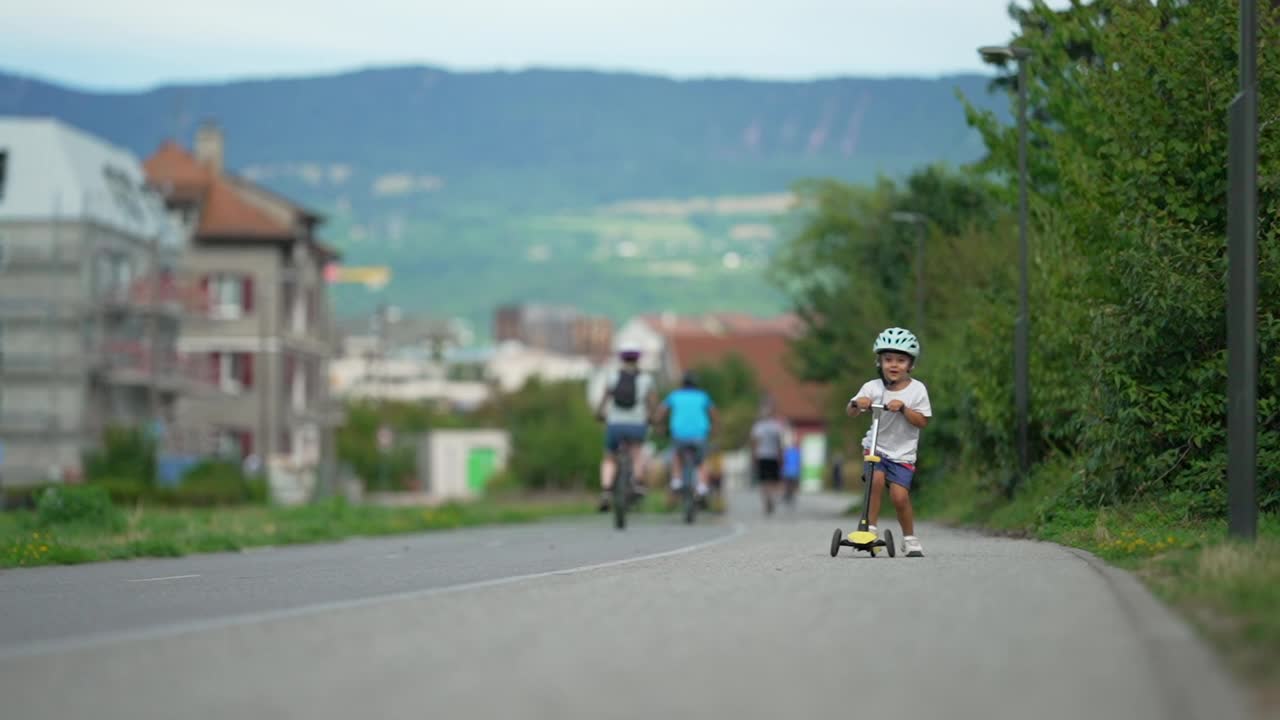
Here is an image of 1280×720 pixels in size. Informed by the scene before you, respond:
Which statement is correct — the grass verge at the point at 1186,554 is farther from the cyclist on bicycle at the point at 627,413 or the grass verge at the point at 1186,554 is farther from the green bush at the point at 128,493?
the green bush at the point at 128,493

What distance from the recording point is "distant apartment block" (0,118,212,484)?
72.1m

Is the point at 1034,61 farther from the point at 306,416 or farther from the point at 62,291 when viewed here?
the point at 306,416

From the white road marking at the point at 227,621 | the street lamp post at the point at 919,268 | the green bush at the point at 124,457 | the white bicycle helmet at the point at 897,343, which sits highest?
the street lamp post at the point at 919,268

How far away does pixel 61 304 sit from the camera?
238 feet

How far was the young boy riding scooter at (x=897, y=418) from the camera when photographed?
567 inches

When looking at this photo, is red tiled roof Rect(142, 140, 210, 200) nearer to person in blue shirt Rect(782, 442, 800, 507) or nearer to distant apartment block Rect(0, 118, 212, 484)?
distant apartment block Rect(0, 118, 212, 484)

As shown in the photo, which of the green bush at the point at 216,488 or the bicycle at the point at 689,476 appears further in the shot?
the green bush at the point at 216,488

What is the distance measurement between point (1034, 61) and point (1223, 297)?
32.6ft

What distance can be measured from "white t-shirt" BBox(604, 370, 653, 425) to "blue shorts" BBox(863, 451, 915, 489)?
347 inches

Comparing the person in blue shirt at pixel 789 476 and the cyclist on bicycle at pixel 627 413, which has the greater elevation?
the cyclist on bicycle at pixel 627 413

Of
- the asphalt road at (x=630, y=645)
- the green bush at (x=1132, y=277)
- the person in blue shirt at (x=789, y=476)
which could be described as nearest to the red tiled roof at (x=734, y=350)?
the person in blue shirt at (x=789, y=476)

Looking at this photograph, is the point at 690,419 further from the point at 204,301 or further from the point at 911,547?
the point at 204,301

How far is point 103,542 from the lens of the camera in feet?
63.9

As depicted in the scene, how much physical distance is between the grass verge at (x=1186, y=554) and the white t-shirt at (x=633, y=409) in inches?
154
